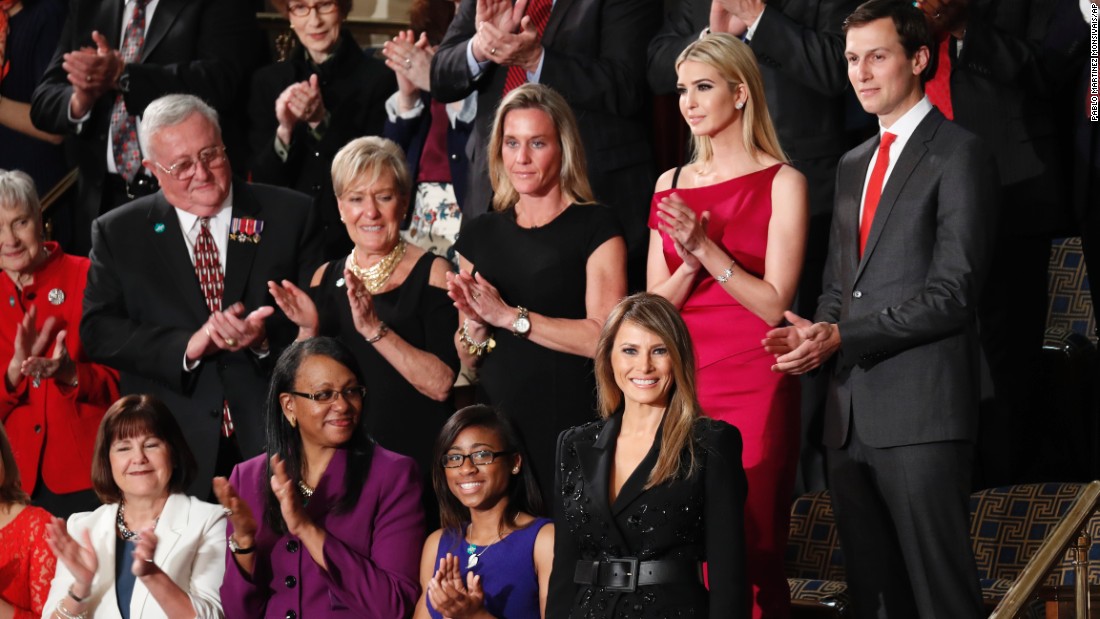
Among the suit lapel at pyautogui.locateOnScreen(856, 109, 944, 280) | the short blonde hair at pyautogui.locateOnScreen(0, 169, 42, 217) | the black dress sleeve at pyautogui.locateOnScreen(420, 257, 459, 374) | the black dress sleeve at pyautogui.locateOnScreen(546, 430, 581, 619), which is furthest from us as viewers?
the short blonde hair at pyautogui.locateOnScreen(0, 169, 42, 217)

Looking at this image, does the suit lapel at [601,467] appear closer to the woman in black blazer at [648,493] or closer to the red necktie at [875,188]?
the woman in black blazer at [648,493]

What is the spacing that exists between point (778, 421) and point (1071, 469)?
1.58 metres

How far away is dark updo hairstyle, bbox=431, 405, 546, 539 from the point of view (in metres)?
4.38

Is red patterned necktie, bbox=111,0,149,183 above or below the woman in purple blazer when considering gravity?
above

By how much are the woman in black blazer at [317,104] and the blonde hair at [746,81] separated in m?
1.81

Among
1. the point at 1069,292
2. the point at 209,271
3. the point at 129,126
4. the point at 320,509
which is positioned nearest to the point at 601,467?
the point at 320,509

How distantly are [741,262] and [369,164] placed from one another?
1.26 meters

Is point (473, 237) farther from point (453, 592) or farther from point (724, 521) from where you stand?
point (724, 521)

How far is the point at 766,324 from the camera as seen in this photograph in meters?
4.34

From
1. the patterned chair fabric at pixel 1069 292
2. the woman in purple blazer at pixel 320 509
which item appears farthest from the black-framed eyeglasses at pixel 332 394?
the patterned chair fabric at pixel 1069 292

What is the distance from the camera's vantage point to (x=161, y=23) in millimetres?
6398

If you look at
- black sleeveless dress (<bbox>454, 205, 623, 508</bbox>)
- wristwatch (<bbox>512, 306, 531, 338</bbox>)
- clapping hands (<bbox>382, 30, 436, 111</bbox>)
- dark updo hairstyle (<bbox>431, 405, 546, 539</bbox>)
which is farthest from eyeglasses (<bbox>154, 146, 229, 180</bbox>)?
dark updo hairstyle (<bbox>431, 405, 546, 539</bbox>)

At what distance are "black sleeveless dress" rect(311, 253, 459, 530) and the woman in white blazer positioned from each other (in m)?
0.56

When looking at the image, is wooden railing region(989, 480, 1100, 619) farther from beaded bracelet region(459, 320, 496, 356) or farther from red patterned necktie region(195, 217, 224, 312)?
red patterned necktie region(195, 217, 224, 312)
